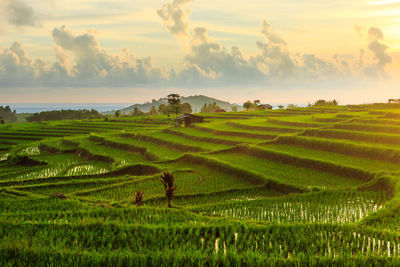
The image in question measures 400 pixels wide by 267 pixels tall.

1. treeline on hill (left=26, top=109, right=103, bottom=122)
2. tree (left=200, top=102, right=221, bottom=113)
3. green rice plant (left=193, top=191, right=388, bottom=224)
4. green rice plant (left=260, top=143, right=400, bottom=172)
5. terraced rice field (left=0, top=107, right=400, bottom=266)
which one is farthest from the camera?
tree (left=200, top=102, right=221, bottom=113)

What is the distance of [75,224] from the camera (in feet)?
31.0

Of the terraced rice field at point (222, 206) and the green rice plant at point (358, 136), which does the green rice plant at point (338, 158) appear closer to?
→ the terraced rice field at point (222, 206)

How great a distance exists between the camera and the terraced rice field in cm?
722

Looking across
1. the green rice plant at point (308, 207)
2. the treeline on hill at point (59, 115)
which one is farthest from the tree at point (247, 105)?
the green rice plant at point (308, 207)

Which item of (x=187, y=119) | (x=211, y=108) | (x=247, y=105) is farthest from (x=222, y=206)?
(x=211, y=108)

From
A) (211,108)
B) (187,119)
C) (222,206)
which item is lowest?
(222,206)

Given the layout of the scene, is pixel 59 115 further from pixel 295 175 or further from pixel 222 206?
pixel 222 206

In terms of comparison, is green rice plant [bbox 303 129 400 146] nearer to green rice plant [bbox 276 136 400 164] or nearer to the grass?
green rice plant [bbox 276 136 400 164]

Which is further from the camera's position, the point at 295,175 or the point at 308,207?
the point at 295,175

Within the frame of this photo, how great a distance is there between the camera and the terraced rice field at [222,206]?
7.22m

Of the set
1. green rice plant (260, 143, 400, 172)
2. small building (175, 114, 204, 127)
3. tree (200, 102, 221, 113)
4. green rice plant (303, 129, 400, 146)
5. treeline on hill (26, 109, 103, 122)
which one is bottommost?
green rice plant (260, 143, 400, 172)

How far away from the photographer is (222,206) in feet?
43.8

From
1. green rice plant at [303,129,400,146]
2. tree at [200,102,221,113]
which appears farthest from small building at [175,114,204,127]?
tree at [200,102,221,113]

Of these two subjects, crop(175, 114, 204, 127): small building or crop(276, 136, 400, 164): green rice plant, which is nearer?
crop(276, 136, 400, 164): green rice plant
